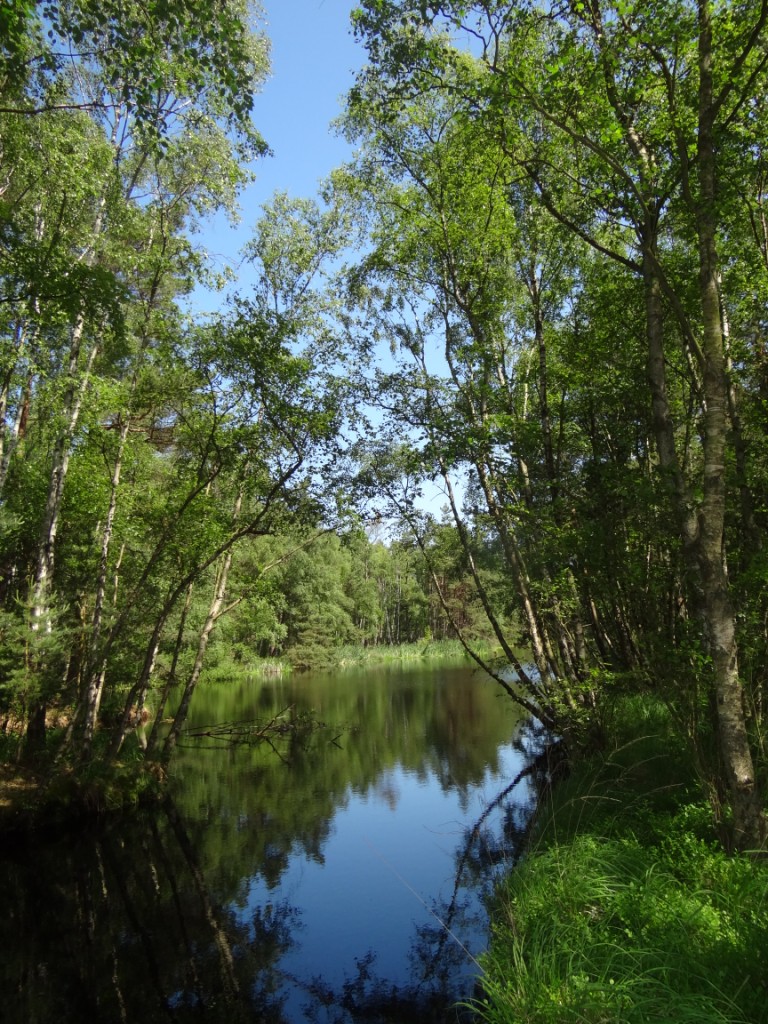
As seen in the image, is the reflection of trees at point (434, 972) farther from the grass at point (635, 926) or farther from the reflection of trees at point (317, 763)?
the reflection of trees at point (317, 763)

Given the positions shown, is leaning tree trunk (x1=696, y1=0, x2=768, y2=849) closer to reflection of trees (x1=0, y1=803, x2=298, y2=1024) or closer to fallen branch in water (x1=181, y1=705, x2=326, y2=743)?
reflection of trees (x1=0, y1=803, x2=298, y2=1024)

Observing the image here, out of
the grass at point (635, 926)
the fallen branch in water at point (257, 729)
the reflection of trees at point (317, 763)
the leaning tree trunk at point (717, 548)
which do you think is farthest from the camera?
the fallen branch in water at point (257, 729)

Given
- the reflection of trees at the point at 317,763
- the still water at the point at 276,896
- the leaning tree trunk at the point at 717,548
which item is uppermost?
the leaning tree trunk at the point at 717,548

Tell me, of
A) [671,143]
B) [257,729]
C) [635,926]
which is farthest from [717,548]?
[257,729]

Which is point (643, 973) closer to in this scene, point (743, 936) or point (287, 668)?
point (743, 936)

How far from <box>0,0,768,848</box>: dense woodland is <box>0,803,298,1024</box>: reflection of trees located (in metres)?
2.84

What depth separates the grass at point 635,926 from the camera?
3.34 m

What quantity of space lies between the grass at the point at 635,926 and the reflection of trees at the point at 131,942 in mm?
2629

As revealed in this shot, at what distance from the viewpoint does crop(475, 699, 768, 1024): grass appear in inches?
132

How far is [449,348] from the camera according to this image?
12.7 metres

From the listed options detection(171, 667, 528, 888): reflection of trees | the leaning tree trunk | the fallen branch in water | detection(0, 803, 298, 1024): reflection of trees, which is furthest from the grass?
the fallen branch in water

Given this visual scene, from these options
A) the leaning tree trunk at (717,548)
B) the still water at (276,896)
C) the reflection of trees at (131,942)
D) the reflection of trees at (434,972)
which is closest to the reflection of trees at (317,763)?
the still water at (276,896)

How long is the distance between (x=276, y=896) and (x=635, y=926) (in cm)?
555

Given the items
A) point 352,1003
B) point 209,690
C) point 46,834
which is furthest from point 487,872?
point 209,690
